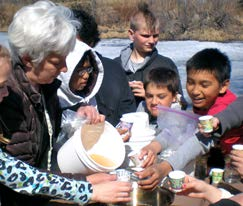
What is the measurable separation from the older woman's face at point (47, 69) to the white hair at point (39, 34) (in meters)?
0.03

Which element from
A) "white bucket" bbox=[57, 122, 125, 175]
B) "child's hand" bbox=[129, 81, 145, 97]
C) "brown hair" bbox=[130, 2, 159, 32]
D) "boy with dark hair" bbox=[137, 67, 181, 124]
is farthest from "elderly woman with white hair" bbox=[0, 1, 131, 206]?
"brown hair" bbox=[130, 2, 159, 32]

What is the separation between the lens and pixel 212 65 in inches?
113

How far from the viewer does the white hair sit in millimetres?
2139

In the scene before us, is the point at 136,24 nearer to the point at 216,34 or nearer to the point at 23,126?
the point at 23,126

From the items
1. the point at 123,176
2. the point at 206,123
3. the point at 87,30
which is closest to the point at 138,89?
the point at 87,30

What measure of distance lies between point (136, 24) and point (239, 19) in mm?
9673

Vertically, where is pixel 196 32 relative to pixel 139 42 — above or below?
below

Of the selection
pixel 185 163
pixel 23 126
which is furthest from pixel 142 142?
pixel 23 126

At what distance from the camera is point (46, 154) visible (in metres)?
2.35

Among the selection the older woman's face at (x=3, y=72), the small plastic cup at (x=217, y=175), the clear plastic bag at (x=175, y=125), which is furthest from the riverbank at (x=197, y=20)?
the older woman's face at (x=3, y=72)

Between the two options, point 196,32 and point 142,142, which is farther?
point 196,32

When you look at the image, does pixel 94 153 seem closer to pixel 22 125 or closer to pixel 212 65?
pixel 22 125

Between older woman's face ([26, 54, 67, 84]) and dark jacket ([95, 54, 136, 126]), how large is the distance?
99 centimetres

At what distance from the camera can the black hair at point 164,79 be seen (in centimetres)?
327
